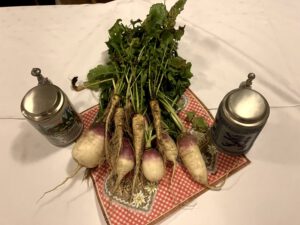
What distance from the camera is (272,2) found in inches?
36.8

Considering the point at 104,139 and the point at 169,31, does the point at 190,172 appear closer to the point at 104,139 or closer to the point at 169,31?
the point at 104,139

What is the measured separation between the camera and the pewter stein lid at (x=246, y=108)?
54 centimetres

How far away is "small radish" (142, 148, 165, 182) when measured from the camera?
23.5 inches

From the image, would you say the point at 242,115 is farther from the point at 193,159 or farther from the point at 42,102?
the point at 42,102

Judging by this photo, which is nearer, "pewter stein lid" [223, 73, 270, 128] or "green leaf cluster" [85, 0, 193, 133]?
"pewter stein lid" [223, 73, 270, 128]

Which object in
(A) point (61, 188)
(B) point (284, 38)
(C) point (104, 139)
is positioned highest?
(B) point (284, 38)

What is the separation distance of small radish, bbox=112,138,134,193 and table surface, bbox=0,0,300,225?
0.08 meters

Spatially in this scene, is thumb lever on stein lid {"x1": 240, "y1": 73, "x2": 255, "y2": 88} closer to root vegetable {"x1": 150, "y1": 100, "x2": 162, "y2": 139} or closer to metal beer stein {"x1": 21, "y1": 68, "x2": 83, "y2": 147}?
root vegetable {"x1": 150, "y1": 100, "x2": 162, "y2": 139}

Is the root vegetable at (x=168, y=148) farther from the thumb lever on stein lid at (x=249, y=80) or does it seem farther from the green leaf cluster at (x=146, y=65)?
the thumb lever on stein lid at (x=249, y=80)

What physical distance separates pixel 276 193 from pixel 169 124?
0.27m

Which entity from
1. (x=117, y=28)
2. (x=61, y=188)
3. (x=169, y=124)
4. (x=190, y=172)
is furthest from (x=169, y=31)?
(x=61, y=188)

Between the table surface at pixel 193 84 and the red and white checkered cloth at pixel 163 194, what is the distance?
0.02m

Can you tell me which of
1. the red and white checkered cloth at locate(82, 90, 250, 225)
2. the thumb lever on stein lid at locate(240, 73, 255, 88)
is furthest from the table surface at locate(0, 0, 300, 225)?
the thumb lever on stein lid at locate(240, 73, 255, 88)

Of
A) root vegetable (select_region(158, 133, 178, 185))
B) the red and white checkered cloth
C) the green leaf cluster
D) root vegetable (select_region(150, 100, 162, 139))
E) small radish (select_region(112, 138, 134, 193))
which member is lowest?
the red and white checkered cloth
